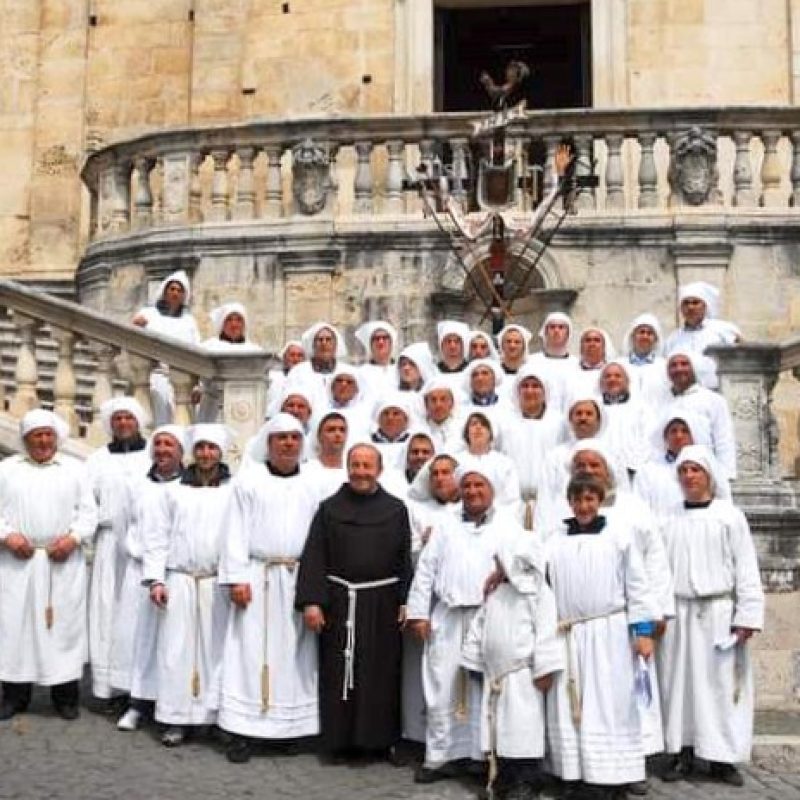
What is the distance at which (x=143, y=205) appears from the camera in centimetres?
1314

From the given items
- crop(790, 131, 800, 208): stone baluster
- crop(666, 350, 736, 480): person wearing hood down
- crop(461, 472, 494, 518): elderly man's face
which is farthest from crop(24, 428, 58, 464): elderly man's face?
crop(790, 131, 800, 208): stone baluster

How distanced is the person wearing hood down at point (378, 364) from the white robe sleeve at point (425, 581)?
261 cm

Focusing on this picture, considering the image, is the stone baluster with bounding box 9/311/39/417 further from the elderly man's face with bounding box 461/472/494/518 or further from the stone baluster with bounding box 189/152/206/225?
the elderly man's face with bounding box 461/472/494/518

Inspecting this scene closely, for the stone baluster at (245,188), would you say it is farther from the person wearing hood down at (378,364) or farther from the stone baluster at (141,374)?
the stone baluster at (141,374)

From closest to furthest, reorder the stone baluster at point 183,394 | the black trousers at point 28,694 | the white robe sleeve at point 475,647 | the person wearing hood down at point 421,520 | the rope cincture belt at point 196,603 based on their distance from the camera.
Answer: the white robe sleeve at point 475,647 → the person wearing hood down at point 421,520 → the rope cincture belt at point 196,603 → the black trousers at point 28,694 → the stone baluster at point 183,394

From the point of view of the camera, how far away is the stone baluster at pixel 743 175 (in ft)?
39.4

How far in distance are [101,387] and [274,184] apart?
147 inches

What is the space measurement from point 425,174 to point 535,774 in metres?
6.15

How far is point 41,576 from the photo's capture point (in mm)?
7559

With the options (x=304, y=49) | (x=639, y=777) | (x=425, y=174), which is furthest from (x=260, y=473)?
(x=304, y=49)

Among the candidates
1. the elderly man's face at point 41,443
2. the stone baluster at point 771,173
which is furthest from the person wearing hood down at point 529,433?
the stone baluster at point 771,173

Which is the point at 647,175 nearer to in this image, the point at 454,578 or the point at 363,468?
the point at 363,468

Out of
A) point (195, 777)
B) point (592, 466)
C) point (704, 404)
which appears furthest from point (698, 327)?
point (195, 777)

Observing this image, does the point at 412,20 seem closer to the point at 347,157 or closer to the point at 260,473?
the point at 347,157
